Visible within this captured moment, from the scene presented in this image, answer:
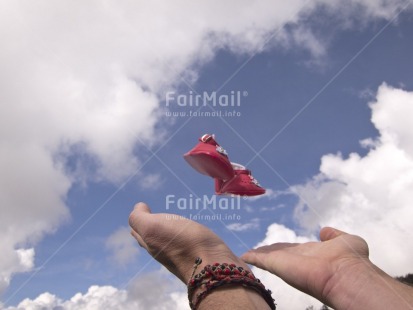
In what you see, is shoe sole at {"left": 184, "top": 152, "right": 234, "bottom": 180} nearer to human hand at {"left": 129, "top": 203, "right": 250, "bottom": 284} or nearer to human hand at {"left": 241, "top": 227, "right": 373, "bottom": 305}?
human hand at {"left": 241, "top": 227, "right": 373, "bottom": 305}

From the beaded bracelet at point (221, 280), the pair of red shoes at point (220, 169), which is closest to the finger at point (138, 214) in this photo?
the beaded bracelet at point (221, 280)

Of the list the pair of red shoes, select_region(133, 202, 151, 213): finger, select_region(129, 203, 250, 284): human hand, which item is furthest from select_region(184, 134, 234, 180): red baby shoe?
select_region(129, 203, 250, 284): human hand

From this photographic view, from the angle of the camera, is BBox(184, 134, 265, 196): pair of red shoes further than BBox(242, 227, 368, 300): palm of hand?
Yes

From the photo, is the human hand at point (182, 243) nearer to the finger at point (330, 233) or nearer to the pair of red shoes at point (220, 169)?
the finger at point (330, 233)

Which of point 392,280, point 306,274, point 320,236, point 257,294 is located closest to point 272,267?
point 306,274

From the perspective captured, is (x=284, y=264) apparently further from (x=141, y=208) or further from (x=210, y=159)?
(x=210, y=159)

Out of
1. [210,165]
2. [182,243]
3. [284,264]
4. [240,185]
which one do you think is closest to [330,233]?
[284,264]
